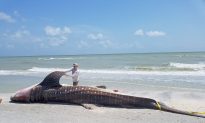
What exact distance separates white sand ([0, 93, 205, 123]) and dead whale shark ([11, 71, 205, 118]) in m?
0.37

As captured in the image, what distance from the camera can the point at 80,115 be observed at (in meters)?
9.69

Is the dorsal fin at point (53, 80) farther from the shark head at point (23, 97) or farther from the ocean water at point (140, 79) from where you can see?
the ocean water at point (140, 79)

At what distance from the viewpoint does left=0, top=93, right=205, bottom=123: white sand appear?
8.94 meters

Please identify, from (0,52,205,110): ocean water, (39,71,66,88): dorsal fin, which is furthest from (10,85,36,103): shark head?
(0,52,205,110): ocean water

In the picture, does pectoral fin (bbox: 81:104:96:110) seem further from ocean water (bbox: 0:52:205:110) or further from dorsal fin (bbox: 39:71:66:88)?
ocean water (bbox: 0:52:205:110)

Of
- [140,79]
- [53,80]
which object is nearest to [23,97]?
[53,80]

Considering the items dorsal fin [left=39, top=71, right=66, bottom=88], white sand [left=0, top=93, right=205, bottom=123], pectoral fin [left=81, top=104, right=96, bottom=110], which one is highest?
dorsal fin [left=39, top=71, right=66, bottom=88]

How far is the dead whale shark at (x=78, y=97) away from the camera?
1081 centimetres

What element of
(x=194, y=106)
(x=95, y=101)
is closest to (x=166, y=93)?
(x=194, y=106)

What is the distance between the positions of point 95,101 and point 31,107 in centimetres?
208

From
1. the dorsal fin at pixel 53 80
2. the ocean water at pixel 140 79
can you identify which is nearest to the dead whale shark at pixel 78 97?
the dorsal fin at pixel 53 80

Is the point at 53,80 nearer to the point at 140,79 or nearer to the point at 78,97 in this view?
the point at 78,97

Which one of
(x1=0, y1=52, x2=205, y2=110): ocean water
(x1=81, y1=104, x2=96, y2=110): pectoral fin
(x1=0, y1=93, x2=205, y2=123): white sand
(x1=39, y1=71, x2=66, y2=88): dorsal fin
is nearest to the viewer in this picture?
(x1=0, y1=93, x2=205, y2=123): white sand

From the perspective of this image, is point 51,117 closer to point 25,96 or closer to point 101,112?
point 101,112
